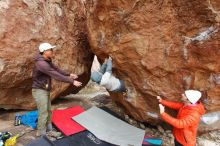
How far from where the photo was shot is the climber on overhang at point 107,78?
5.94m

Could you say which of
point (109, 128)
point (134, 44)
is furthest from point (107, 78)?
point (109, 128)

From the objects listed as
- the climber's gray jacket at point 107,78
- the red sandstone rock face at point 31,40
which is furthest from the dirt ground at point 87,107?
the climber's gray jacket at point 107,78

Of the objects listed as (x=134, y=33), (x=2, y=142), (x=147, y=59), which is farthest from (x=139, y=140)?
(x=2, y=142)

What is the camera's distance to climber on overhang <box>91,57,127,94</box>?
5.94m

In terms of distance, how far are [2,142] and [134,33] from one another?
10.7 ft

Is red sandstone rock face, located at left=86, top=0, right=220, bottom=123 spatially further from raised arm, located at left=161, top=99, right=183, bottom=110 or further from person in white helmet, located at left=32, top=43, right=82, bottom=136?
person in white helmet, located at left=32, top=43, right=82, bottom=136

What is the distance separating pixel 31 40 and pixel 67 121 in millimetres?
2007

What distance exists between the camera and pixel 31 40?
6.75 metres

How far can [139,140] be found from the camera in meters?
6.47

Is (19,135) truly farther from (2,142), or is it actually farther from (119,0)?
(119,0)

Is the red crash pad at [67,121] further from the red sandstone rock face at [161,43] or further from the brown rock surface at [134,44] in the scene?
the red sandstone rock face at [161,43]

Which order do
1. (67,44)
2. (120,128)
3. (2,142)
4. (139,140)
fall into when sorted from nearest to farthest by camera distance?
(2,142), (139,140), (120,128), (67,44)

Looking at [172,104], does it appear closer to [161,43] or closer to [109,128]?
[161,43]

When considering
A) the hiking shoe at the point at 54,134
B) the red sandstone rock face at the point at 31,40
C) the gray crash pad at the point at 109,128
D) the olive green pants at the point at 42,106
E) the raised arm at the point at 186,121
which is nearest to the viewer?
the raised arm at the point at 186,121
